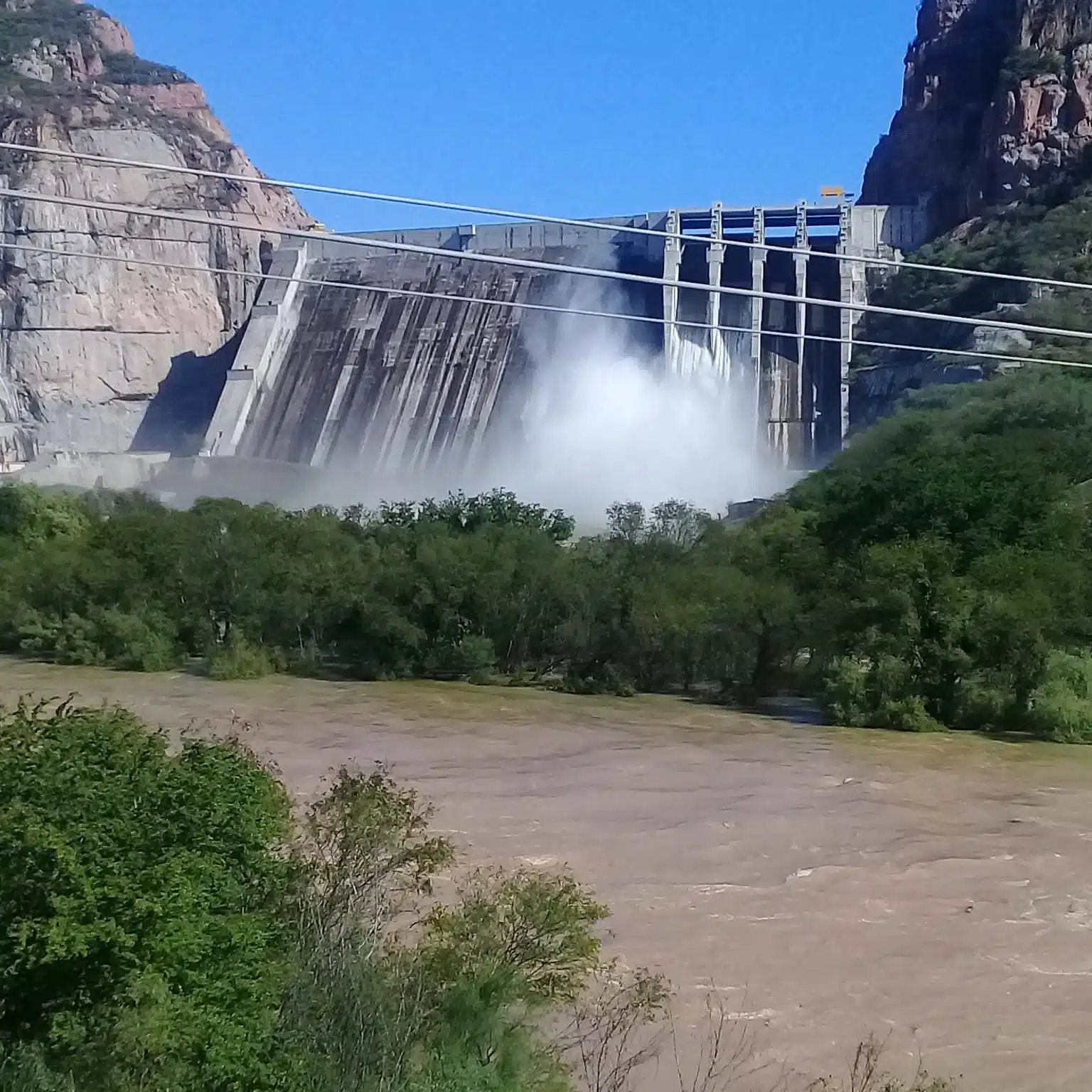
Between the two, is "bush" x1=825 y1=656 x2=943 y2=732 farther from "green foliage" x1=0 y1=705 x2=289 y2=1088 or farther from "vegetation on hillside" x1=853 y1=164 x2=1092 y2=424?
"vegetation on hillside" x1=853 y1=164 x2=1092 y2=424

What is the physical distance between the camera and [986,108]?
46.1 m

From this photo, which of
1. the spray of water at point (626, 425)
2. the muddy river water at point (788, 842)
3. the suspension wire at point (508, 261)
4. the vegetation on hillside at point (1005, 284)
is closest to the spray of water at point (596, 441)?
the spray of water at point (626, 425)

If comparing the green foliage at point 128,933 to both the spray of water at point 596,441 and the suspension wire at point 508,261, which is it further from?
the spray of water at point 596,441

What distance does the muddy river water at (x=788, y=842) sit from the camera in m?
8.37

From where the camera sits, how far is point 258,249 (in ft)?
186

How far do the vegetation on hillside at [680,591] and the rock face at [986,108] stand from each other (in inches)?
800

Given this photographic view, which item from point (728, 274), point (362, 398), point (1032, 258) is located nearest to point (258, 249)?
point (362, 398)

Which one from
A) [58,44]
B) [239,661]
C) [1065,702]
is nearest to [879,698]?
[1065,702]

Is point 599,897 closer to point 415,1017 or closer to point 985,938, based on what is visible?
point 985,938

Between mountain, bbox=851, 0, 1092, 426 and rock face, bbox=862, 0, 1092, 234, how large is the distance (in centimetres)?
5

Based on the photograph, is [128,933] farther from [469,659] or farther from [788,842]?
[469,659]

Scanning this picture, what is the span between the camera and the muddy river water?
8.37 metres

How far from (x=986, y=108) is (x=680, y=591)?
3175 cm

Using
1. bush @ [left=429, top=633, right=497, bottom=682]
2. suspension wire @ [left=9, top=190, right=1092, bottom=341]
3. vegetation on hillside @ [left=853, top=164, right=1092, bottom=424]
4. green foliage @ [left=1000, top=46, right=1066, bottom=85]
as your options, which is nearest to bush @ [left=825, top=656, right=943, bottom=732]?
suspension wire @ [left=9, top=190, right=1092, bottom=341]
